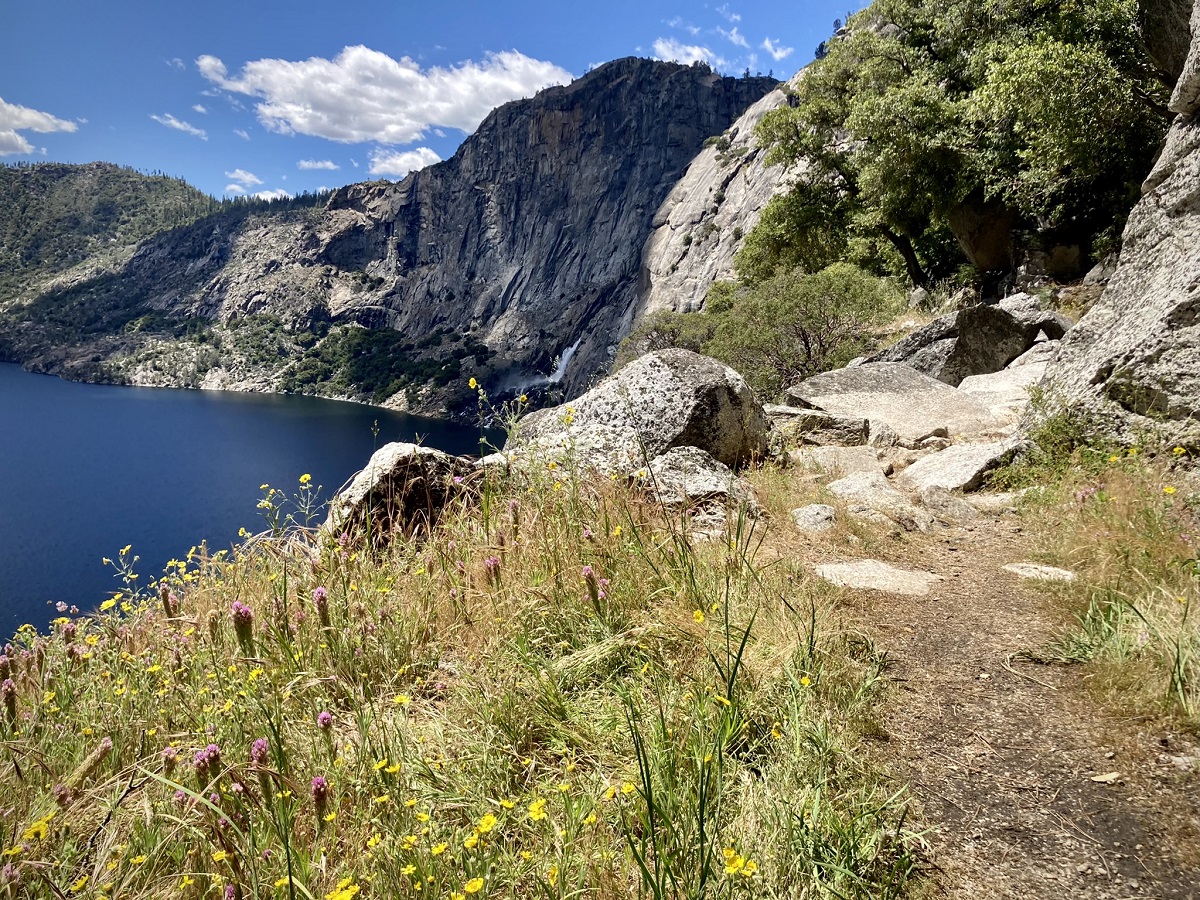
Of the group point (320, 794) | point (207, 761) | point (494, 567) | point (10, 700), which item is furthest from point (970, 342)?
point (10, 700)

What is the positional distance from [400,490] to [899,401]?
32.9 feet

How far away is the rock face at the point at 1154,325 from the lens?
6.00 m

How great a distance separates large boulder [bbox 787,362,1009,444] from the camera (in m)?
10.5

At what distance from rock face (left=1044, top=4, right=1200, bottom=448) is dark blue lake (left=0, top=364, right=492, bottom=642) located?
1280 centimetres

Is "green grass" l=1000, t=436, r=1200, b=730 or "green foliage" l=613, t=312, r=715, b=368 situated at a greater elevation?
"green foliage" l=613, t=312, r=715, b=368

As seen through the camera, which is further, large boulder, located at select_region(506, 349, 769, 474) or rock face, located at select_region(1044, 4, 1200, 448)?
large boulder, located at select_region(506, 349, 769, 474)

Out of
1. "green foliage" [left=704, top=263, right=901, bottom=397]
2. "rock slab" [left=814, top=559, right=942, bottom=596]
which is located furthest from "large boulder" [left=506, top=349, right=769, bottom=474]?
"green foliage" [left=704, top=263, right=901, bottom=397]

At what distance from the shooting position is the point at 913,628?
3.80 metres

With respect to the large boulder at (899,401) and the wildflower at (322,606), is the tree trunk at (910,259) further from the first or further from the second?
the wildflower at (322,606)

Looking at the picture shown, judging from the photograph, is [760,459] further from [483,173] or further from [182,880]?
[483,173]

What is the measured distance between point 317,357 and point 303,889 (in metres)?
213

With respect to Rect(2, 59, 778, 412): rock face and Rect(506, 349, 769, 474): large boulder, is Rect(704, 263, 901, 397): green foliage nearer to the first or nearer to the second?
Rect(506, 349, 769, 474): large boulder

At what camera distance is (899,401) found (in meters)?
12.1

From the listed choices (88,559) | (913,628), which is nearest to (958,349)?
(913,628)
